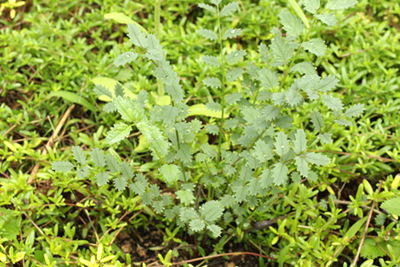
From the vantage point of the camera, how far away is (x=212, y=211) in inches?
73.0

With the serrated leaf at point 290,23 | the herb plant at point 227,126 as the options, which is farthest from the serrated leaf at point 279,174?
the serrated leaf at point 290,23

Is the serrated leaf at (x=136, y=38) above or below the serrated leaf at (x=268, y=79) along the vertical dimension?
above

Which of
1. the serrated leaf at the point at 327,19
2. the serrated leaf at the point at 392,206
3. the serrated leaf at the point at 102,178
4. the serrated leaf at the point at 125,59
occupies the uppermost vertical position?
the serrated leaf at the point at 327,19

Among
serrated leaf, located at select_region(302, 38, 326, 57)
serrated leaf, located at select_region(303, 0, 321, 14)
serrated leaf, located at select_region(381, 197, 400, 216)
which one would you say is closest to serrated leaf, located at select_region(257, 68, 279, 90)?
serrated leaf, located at select_region(302, 38, 326, 57)

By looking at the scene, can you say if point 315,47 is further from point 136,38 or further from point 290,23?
point 136,38

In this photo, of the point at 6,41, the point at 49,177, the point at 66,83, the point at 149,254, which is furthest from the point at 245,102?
the point at 6,41

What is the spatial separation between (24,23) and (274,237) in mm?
2519

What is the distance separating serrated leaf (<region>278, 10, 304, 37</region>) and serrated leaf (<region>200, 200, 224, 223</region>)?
78 centimetres

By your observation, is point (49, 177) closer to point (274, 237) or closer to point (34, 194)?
point (34, 194)

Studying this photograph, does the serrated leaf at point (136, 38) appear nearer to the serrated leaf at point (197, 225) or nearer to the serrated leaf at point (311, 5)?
the serrated leaf at point (311, 5)

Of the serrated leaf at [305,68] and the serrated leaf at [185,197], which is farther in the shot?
the serrated leaf at [185,197]

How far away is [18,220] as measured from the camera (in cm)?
214

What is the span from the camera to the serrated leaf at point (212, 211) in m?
1.85

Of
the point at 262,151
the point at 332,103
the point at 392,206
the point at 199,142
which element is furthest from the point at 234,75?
the point at 392,206
